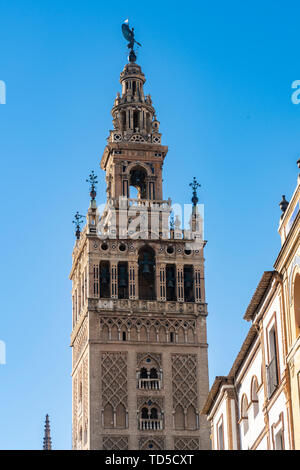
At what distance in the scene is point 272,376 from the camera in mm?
38688

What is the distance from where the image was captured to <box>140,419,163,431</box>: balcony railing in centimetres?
7169

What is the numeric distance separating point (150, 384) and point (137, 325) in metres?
3.56

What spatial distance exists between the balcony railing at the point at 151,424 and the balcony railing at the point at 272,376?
1312 inches

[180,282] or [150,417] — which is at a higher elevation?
[180,282]

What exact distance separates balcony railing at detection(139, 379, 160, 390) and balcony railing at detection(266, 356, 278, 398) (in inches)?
1327

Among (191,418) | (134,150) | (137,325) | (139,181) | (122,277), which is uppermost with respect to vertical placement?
(134,150)

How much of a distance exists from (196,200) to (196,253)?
166 inches

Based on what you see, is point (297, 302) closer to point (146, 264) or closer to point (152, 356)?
point (152, 356)

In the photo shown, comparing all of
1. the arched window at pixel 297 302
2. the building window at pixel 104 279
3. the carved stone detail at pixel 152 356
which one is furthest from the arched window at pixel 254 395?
the building window at pixel 104 279

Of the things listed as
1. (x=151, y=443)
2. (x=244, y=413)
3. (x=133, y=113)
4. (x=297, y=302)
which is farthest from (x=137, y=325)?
(x=297, y=302)

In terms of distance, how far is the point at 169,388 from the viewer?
2862 inches

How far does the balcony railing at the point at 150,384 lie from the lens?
72.5 metres

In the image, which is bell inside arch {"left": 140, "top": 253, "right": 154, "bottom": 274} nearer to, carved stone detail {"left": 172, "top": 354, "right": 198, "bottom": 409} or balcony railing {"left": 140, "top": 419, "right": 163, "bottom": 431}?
carved stone detail {"left": 172, "top": 354, "right": 198, "bottom": 409}
